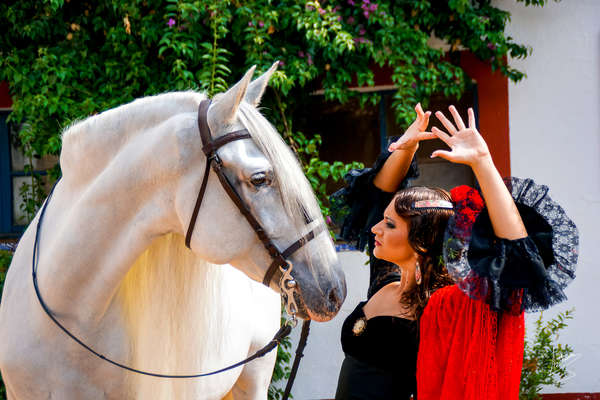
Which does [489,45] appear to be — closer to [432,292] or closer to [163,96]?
[432,292]

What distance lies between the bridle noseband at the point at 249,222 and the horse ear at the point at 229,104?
39 mm

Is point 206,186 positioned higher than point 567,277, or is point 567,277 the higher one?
point 206,186

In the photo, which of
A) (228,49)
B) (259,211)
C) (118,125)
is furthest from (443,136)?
(228,49)

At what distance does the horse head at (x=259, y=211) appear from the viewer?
1.57 metres

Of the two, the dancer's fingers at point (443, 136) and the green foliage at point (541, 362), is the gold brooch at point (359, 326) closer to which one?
the dancer's fingers at point (443, 136)

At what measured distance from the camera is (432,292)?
6.38ft

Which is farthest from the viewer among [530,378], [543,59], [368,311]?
[543,59]

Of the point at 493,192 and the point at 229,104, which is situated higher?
the point at 229,104

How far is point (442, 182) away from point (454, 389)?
10.4ft

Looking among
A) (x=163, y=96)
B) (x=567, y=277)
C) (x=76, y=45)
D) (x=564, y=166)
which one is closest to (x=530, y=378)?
(x=564, y=166)

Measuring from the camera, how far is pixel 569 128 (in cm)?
436

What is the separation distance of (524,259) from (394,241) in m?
0.50

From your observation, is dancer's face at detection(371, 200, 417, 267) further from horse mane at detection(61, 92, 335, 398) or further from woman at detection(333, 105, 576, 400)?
horse mane at detection(61, 92, 335, 398)

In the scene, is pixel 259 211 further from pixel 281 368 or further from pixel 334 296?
pixel 281 368
